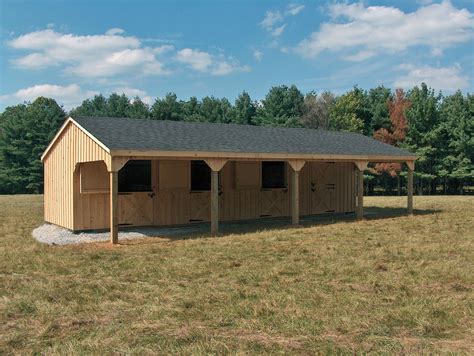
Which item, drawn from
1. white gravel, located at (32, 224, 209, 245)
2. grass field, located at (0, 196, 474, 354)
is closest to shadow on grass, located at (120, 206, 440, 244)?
white gravel, located at (32, 224, 209, 245)

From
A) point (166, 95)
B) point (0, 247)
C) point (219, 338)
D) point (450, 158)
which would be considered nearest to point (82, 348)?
point (219, 338)

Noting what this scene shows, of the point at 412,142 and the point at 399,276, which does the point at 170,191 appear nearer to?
the point at 399,276

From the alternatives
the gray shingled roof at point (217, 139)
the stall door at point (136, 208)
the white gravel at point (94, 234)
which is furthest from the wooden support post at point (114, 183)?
the stall door at point (136, 208)

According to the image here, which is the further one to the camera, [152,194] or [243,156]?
[152,194]

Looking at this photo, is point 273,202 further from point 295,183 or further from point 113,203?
point 113,203

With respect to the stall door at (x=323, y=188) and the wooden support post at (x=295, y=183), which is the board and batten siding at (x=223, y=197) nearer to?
the stall door at (x=323, y=188)

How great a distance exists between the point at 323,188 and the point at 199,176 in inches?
208

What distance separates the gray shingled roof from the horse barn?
0.11 feet

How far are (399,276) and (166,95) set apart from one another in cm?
4611

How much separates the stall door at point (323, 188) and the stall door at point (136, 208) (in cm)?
623

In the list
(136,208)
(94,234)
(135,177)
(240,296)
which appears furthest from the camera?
(136,208)

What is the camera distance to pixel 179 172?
14164 mm

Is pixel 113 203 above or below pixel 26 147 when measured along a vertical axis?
below

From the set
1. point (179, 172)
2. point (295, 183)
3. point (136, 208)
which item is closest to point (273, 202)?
point (295, 183)
